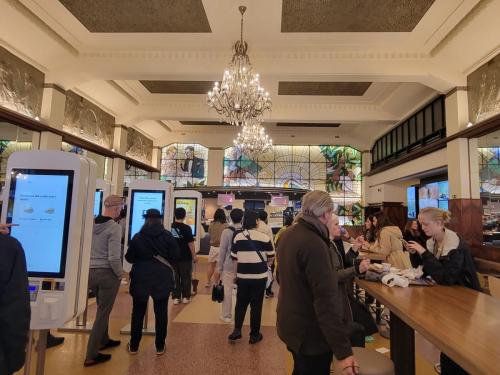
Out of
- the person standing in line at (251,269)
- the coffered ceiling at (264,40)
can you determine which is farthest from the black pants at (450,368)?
the coffered ceiling at (264,40)

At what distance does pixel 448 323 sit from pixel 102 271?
117 inches

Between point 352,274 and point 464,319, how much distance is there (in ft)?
2.49

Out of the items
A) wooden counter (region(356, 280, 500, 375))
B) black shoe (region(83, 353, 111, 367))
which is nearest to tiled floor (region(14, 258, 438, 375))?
black shoe (region(83, 353, 111, 367))

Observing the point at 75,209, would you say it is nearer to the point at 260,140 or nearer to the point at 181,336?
the point at 181,336

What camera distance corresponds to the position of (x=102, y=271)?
319cm

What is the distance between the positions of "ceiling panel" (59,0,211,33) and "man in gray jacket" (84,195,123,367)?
3.97 m

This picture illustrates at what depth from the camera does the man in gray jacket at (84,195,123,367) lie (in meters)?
3.16

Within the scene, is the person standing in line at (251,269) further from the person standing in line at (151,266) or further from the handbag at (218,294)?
the person standing in line at (151,266)

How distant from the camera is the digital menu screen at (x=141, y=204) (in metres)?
4.31

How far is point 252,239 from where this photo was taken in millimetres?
3719

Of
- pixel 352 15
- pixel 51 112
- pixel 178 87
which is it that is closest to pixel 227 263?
pixel 352 15

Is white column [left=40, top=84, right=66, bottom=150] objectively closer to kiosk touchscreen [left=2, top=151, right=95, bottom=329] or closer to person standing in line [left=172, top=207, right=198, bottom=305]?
person standing in line [left=172, top=207, right=198, bottom=305]

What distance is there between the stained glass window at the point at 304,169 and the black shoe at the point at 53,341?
11187 millimetres

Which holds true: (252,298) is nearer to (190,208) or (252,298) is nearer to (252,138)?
(190,208)
